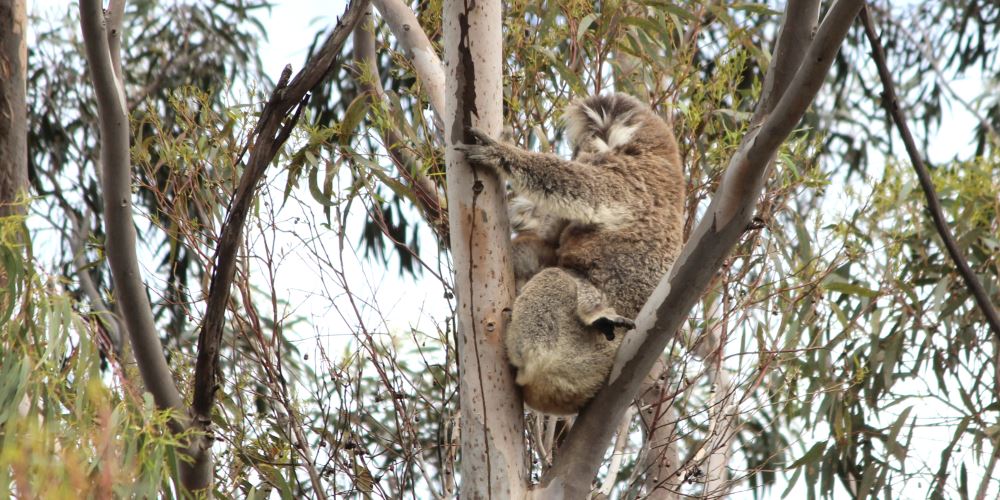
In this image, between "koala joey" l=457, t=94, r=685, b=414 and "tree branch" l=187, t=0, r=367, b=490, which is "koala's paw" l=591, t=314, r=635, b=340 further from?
"tree branch" l=187, t=0, r=367, b=490

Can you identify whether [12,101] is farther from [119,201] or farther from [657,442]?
[657,442]

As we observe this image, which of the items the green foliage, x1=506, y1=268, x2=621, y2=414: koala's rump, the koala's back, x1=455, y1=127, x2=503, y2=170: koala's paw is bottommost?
the green foliage

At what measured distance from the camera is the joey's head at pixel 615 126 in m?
3.33

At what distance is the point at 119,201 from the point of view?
275cm

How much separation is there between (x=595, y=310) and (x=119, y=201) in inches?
50.9

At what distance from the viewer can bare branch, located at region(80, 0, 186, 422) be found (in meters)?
2.74

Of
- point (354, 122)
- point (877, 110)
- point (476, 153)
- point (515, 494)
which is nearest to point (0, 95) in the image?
point (354, 122)

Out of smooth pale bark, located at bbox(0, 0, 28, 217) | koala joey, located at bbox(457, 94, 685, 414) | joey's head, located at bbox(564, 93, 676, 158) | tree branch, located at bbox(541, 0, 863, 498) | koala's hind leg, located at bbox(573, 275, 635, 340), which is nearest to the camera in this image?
tree branch, located at bbox(541, 0, 863, 498)

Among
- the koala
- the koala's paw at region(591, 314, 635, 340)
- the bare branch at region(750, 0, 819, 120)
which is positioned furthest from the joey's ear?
the bare branch at region(750, 0, 819, 120)

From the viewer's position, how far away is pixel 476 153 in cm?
254

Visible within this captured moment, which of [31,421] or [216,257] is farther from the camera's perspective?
[216,257]

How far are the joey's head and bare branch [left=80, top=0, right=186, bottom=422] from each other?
4.67 feet

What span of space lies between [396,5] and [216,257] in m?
1.17

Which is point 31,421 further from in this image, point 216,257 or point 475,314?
point 475,314
